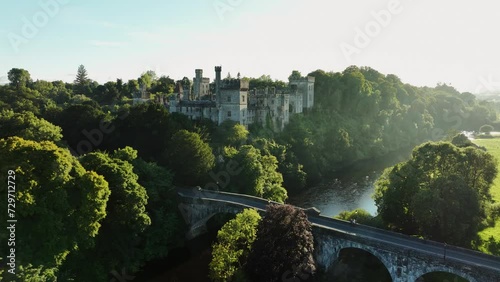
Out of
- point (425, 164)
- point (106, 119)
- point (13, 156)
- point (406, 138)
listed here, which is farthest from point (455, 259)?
point (406, 138)

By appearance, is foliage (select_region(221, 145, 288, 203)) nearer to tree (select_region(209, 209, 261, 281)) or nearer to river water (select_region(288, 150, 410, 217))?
river water (select_region(288, 150, 410, 217))

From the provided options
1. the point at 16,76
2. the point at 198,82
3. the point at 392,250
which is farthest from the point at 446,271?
the point at 16,76

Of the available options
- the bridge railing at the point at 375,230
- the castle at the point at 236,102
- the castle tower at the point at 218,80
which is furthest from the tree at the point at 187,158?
the castle tower at the point at 218,80

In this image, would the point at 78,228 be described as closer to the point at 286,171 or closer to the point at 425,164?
the point at 425,164

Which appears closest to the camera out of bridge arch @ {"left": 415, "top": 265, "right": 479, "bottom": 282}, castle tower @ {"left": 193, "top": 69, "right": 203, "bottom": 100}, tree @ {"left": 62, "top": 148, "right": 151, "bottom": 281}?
bridge arch @ {"left": 415, "top": 265, "right": 479, "bottom": 282}

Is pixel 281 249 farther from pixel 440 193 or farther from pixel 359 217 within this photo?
pixel 440 193

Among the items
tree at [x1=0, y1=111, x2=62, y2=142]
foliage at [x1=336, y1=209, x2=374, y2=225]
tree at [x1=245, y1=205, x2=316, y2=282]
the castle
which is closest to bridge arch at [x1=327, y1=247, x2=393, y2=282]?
foliage at [x1=336, y1=209, x2=374, y2=225]
